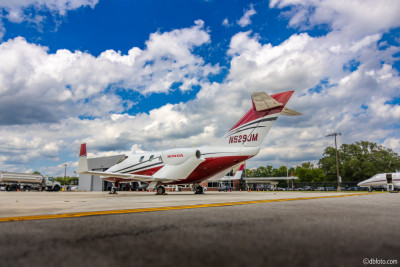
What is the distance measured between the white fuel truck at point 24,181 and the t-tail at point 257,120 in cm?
3779

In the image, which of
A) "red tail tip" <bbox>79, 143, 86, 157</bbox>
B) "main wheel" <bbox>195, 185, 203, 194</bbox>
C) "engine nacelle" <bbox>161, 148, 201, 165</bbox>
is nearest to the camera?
"red tail tip" <bbox>79, 143, 86, 157</bbox>

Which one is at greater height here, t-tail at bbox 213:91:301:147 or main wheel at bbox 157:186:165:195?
t-tail at bbox 213:91:301:147

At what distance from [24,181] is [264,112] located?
43544mm

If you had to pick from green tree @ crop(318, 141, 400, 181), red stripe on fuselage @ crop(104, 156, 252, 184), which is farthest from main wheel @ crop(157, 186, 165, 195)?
green tree @ crop(318, 141, 400, 181)

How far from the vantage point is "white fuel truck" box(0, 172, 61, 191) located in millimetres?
41719

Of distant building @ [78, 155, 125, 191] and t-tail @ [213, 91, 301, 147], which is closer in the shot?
t-tail @ [213, 91, 301, 147]

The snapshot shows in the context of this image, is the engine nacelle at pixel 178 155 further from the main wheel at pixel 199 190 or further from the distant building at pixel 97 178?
the distant building at pixel 97 178

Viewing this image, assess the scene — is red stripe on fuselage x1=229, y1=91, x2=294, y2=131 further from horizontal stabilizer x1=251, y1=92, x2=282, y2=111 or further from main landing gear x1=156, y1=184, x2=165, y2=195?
main landing gear x1=156, y1=184, x2=165, y2=195

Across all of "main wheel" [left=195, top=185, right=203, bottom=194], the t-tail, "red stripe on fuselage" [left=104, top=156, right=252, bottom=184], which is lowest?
"main wheel" [left=195, top=185, right=203, bottom=194]

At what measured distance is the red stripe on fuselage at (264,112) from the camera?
16250mm

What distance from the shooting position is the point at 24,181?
4341 centimetres

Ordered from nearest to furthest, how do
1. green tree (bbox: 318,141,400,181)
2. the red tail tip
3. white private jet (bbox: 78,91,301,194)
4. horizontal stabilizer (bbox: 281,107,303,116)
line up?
1. horizontal stabilizer (bbox: 281,107,303,116)
2. white private jet (bbox: 78,91,301,194)
3. the red tail tip
4. green tree (bbox: 318,141,400,181)

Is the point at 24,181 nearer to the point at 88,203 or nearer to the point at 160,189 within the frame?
the point at 160,189

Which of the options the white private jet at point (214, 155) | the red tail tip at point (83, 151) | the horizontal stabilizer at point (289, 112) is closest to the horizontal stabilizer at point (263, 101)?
the white private jet at point (214, 155)
